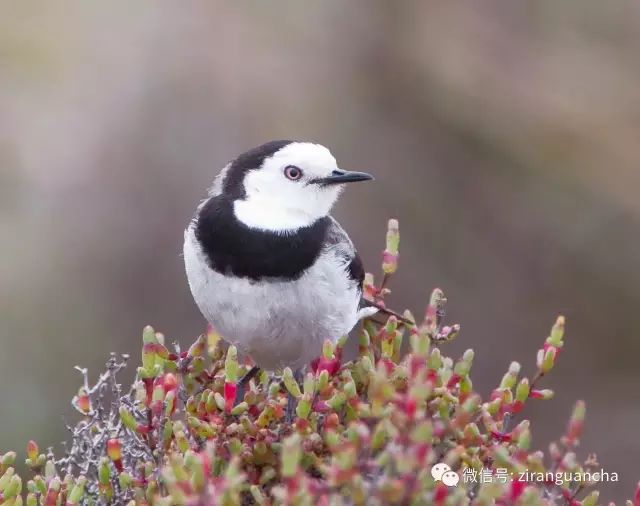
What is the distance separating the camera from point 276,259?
12.5 feet

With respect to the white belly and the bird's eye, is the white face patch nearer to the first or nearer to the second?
the bird's eye

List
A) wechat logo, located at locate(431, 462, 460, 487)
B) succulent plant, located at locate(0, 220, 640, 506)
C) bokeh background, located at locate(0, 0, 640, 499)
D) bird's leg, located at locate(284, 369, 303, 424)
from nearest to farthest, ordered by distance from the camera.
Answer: succulent plant, located at locate(0, 220, 640, 506) → wechat logo, located at locate(431, 462, 460, 487) → bird's leg, located at locate(284, 369, 303, 424) → bokeh background, located at locate(0, 0, 640, 499)

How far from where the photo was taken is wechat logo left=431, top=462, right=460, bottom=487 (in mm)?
2486

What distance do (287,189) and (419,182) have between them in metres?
3.74

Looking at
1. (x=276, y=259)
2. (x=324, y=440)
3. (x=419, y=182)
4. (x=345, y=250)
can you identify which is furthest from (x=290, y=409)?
(x=419, y=182)

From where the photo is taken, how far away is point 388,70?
7898 mm

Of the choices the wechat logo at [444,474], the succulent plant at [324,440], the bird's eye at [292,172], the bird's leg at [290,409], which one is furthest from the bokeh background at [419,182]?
the wechat logo at [444,474]

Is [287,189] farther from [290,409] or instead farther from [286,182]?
[290,409]

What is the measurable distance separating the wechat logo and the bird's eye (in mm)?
1704

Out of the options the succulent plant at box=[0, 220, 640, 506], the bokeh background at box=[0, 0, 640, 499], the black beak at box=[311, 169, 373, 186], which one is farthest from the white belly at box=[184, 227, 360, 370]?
the bokeh background at box=[0, 0, 640, 499]

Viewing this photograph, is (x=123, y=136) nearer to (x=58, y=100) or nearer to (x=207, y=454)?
(x=58, y=100)

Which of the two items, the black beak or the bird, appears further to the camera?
the black beak

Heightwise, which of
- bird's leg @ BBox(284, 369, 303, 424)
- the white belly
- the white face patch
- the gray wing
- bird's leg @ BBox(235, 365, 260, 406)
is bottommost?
bird's leg @ BBox(235, 365, 260, 406)

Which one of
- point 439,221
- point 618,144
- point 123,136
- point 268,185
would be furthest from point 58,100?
point 268,185
